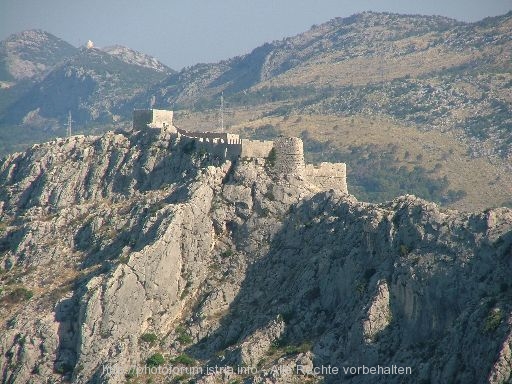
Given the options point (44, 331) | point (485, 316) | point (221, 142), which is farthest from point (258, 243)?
point (485, 316)

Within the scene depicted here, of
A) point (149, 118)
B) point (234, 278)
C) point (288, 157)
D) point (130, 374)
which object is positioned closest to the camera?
point (130, 374)

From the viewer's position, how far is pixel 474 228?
221 feet

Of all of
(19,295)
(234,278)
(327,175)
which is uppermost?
(327,175)

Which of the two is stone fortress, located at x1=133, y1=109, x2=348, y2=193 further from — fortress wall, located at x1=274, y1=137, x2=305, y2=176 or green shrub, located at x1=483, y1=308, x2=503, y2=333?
green shrub, located at x1=483, y1=308, x2=503, y2=333

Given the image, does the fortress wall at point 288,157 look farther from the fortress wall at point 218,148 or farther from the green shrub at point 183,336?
the green shrub at point 183,336

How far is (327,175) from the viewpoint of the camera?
8762cm

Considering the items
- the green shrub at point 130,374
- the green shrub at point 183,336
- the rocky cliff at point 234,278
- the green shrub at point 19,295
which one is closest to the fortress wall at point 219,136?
the rocky cliff at point 234,278

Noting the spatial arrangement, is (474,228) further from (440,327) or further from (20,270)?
(20,270)

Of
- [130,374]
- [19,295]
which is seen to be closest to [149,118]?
[19,295]

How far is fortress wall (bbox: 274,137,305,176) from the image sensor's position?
8450 centimetres

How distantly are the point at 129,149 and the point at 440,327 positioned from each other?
36.4 meters

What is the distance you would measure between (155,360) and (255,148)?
17508 mm

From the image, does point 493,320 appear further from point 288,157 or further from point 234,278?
point 288,157

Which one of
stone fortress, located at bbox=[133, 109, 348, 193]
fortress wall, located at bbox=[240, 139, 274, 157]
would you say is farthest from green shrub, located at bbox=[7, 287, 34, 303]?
fortress wall, located at bbox=[240, 139, 274, 157]
